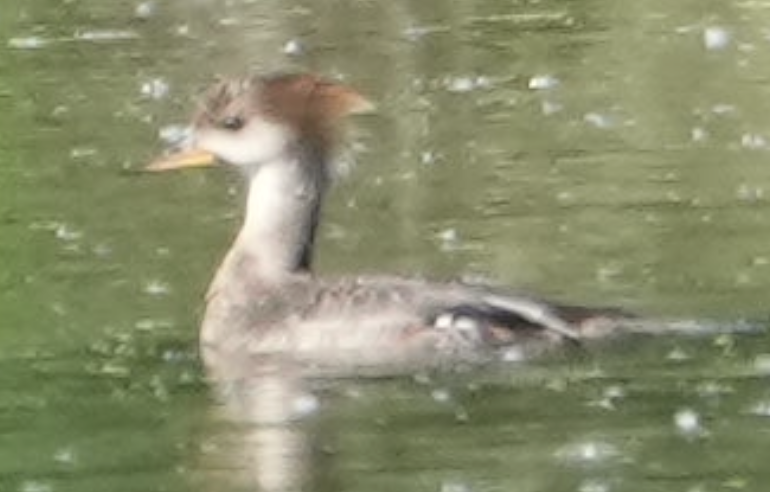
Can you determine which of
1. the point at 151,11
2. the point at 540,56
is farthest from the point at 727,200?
the point at 151,11

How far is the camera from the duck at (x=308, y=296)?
10602 millimetres

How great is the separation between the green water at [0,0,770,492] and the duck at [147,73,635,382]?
0.50 ft

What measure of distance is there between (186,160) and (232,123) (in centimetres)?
22

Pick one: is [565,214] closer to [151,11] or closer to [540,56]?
[540,56]

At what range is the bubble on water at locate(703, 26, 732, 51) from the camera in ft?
52.7

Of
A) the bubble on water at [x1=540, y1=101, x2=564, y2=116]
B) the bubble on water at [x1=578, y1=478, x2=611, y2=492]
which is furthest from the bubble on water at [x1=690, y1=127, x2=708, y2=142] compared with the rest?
the bubble on water at [x1=578, y1=478, x2=611, y2=492]

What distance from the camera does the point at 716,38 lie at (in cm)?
1625

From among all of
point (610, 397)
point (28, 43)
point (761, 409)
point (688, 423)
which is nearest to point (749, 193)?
point (610, 397)

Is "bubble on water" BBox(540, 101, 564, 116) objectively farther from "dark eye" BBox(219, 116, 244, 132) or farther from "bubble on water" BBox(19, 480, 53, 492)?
"bubble on water" BBox(19, 480, 53, 492)

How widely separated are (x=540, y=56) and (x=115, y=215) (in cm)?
374

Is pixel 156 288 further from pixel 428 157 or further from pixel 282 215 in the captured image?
pixel 428 157

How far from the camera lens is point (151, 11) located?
1786 centimetres

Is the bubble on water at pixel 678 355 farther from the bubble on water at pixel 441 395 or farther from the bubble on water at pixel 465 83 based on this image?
the bubble on water at pixel 465 83

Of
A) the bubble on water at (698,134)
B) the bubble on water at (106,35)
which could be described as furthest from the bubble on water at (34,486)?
the bubble on water at (106,35)
